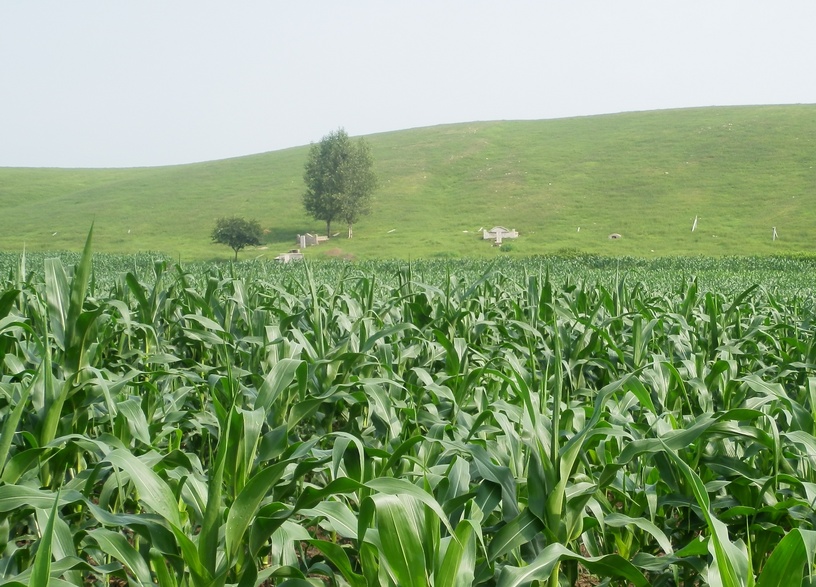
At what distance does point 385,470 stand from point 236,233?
4959 cm

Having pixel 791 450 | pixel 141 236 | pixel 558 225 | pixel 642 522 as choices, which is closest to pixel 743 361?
pixel 791 450

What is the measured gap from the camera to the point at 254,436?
229cm

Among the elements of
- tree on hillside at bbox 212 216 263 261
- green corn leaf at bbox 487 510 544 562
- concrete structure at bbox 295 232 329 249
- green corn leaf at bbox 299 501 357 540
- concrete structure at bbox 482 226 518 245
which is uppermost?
green corn leaf at bbox 299 501 357 540

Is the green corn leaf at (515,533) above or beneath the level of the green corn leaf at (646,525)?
above

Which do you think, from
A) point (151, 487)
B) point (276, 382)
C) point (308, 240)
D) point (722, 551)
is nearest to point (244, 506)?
point (151, 487)

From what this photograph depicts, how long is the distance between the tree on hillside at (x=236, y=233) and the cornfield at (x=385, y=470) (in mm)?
46796

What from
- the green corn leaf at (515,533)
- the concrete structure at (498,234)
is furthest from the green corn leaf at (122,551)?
the concrete structure at (498,234)

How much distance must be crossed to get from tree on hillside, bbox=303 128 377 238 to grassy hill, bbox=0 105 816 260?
1886 mm

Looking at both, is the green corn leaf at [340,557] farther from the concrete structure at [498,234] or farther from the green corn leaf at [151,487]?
the concrete structure at [498,234]

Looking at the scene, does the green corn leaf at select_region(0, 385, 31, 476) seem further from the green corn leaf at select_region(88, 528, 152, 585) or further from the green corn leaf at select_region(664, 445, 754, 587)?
the green corn leaf at select_region(664, 445, 754, 587)

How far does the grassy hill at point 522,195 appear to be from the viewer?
50625 millimetres

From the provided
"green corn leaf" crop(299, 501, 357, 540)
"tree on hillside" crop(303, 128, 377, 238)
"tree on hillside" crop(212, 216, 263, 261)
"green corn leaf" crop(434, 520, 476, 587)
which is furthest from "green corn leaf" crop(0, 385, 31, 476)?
"tree on hillside" crop(303, 128, 377, 238)

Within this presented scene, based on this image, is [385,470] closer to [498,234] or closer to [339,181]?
[498,234]

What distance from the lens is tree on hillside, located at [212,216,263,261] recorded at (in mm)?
50375
